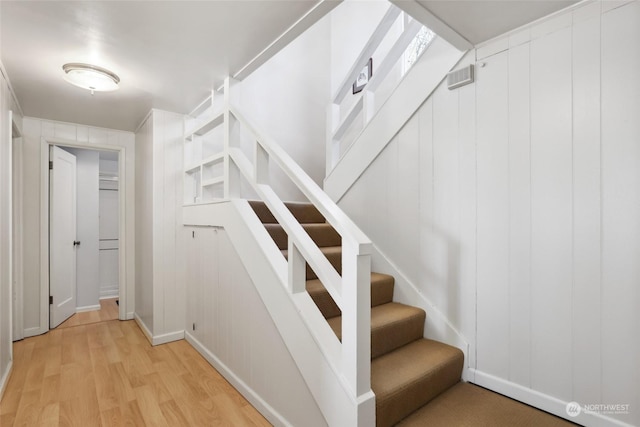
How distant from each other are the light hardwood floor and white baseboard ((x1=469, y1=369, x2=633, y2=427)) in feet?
4.32

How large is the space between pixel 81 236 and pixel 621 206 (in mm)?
5443

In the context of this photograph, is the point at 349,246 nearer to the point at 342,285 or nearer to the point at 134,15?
the point at 342,285

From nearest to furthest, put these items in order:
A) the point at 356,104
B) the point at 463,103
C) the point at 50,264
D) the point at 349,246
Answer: the point at 349,246 → the point at 463,103 → the point at 356,104 → the point at 50,264

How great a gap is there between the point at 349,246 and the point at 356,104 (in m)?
1.77

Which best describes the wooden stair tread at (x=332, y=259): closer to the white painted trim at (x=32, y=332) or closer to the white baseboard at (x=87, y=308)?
the white painted trim at (x=32, y=332)

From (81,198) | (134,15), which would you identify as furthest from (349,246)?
(81,198)

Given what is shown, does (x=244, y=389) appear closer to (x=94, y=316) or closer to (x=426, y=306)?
(x=426, y=306)

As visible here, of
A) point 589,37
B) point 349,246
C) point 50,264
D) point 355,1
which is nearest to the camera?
point 349,246

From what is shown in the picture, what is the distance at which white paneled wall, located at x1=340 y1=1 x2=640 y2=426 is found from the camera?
1.37 m

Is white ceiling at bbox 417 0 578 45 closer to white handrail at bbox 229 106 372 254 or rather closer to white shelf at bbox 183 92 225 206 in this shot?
white handrail at bbox 229 106 372 254

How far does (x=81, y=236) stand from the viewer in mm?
4211

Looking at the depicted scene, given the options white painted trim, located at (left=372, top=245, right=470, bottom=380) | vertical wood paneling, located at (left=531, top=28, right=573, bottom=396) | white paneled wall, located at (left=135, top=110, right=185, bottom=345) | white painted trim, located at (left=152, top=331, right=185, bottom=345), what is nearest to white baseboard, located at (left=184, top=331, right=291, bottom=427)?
white painted trim, located at (left=152, top=331, right=185, bottom=345)

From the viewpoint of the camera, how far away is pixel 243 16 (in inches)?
65.7

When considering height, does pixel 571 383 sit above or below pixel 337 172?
below
